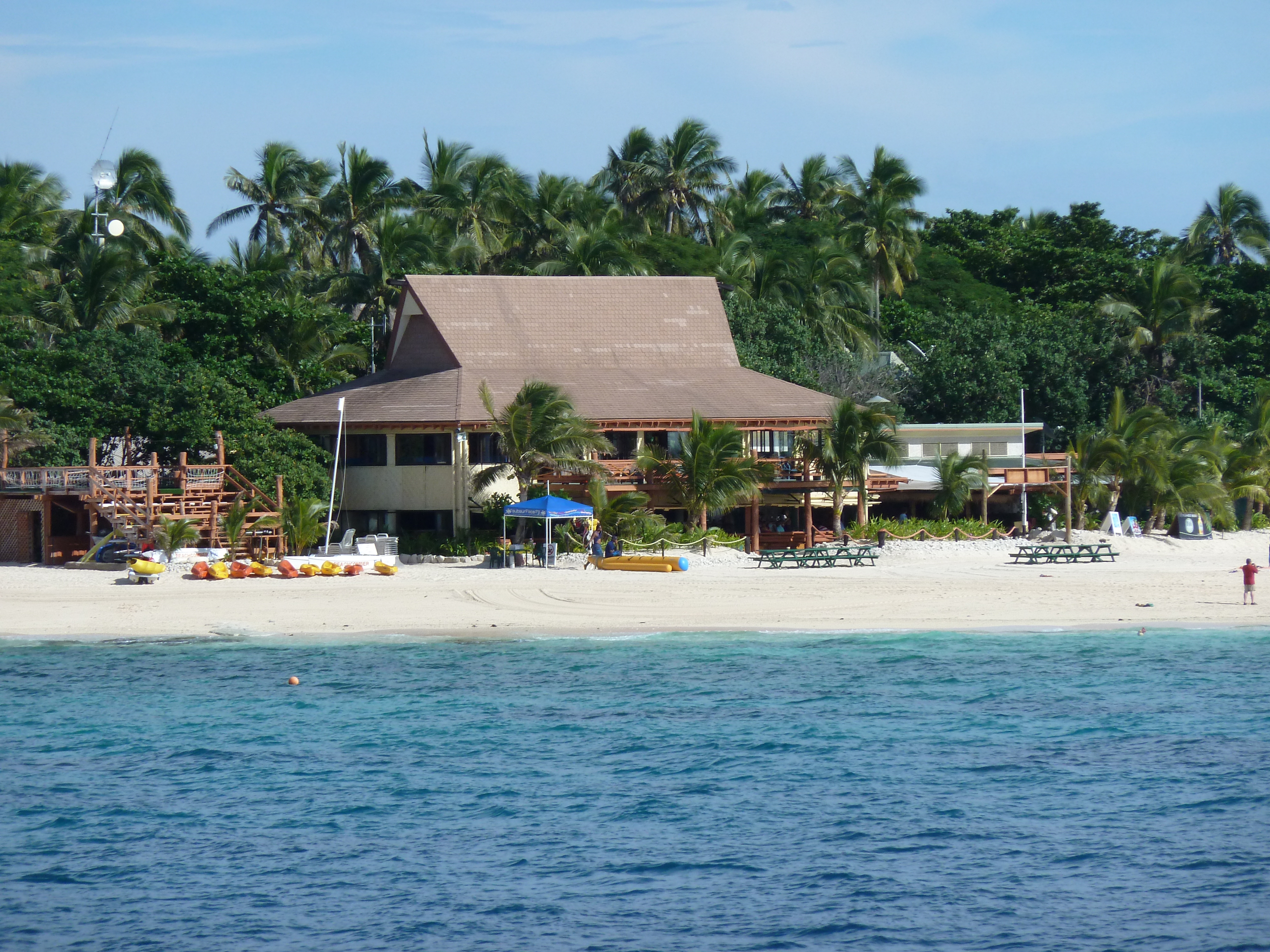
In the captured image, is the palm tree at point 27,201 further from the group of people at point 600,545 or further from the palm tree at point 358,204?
the group of people at point 600,545

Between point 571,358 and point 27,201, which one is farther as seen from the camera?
point 27,201

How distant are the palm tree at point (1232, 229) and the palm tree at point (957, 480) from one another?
34.5 m

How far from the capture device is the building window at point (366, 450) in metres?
39.8

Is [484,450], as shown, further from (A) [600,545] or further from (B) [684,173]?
(B) [684,173]

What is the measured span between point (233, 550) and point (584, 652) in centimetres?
1195

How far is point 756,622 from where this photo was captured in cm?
2816

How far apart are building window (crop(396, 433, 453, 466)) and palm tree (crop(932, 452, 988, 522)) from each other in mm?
14285

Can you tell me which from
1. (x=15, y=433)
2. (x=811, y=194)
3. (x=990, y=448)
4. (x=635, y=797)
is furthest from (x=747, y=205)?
(x=635, y=797)

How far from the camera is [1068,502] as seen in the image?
137 feet

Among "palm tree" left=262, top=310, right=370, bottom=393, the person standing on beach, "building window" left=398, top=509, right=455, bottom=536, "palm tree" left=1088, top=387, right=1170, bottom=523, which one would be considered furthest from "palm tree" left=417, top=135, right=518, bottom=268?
the person standing on beach

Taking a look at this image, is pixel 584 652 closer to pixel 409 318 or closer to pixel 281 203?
pixel 409 318

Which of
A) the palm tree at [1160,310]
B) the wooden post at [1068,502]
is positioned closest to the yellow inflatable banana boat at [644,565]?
the wooden post at [1068,502]

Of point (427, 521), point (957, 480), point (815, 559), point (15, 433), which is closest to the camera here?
point (815, 559)

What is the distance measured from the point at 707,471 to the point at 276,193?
94.5 ft
